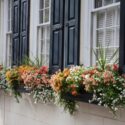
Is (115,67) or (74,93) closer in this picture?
(115,67)

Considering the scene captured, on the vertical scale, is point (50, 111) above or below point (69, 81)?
below

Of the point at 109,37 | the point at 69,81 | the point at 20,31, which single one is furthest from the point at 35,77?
the point at 20,31

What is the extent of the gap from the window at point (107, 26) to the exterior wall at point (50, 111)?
152 mm

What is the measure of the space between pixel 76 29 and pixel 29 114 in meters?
2.46

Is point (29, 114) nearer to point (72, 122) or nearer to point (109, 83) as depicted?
point (72, 122)

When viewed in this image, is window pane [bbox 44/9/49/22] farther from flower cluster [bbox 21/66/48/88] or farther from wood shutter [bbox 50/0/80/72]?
flower cluster [bbox 21/66/48/88]

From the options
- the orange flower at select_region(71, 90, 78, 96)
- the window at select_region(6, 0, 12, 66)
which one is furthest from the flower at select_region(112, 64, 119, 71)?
the window at select_region(6, 0, 12, 66)

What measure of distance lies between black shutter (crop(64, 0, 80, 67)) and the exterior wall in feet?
0.34

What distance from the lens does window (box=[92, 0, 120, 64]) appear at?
627 cm

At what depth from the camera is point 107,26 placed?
649 cm

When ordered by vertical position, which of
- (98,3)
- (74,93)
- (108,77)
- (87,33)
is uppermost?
(98,3)

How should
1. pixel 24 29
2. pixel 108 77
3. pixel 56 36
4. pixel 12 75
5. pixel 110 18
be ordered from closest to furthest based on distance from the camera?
1. pixel 108 77
2. pixel 110 18
3. pixel 56 36
4. pixel 12 75
5. pixel 24 29

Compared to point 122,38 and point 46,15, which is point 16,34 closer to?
point 46,15

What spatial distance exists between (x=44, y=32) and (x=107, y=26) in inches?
97.0
